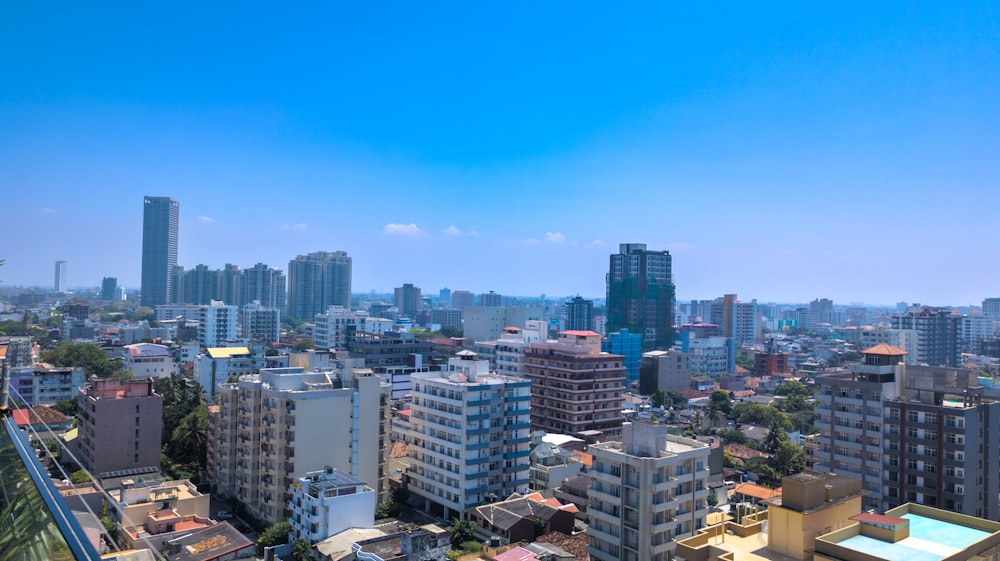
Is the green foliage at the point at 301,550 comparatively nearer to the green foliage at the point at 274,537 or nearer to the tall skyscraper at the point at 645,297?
the green foliage at the point at 274,537

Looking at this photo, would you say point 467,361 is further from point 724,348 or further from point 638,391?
point 724,348

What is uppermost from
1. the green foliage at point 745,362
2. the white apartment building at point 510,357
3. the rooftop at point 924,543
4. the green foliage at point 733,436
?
the white apartment building at point 510,357

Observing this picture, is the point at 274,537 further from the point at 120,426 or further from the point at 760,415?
the point at 760,415

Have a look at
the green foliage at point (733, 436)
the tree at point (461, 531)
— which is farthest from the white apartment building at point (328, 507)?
the green foliage at point (733, 436)

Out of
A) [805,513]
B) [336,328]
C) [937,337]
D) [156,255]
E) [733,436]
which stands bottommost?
[733,436]

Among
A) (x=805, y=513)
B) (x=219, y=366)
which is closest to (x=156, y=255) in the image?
(x=219, y=366)
